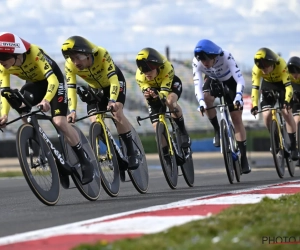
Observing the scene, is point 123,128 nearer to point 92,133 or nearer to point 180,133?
point 92,133

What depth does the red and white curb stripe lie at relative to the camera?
5845 mm

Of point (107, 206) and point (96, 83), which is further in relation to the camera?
point (96, 83)

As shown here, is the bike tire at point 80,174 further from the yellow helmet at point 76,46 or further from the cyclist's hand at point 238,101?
the cyclist's hand at point 238,101

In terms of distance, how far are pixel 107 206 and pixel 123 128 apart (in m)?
2.20

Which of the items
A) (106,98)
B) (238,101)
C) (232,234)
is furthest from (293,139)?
(232,234)

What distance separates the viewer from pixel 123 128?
10.9 m

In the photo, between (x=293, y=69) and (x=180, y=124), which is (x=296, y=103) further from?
(x=180, y=124)

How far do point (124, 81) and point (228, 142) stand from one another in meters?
2.23

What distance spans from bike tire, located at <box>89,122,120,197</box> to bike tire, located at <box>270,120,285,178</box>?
4060mm

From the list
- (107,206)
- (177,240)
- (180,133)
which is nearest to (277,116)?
(180,133)

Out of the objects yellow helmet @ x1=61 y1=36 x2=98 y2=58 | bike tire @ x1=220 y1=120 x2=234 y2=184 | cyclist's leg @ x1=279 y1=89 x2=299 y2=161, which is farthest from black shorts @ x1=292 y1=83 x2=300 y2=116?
yellow helmet @ x1=61 y1=36 x2=98 y2=58

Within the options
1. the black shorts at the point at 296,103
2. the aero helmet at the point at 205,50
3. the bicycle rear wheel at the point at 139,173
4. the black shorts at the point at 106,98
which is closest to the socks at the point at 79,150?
the black shorts at the point at 106,98

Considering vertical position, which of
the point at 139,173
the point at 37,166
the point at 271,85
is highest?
the point at 271,85

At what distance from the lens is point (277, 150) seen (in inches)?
556
